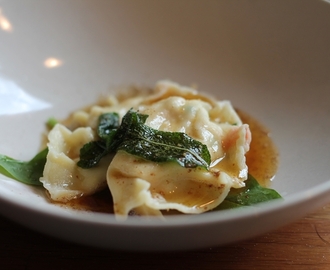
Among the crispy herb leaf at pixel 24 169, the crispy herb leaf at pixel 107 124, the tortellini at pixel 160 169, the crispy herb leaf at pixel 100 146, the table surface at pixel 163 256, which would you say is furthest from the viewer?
the crispy herb leaf at pixel 107 124

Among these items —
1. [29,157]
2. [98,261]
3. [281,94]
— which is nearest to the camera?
[98,261]

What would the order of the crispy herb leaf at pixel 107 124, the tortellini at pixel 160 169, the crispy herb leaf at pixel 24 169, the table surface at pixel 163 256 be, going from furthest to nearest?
the crispy herb leaf at pixel 107 124, the crispy herb leaf at pixel 24 169, the tortellini at pixel 160 169, the table surface at pixel 163 256

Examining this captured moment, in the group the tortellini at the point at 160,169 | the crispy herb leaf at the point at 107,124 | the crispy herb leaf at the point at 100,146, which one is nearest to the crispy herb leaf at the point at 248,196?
the tortellini at the point at 160,169

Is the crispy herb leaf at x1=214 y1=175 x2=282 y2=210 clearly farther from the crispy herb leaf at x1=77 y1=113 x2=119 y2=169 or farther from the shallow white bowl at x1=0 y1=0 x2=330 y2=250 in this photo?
the crispy herb leaf at x1=77 y1=113 x2=119 y2=169

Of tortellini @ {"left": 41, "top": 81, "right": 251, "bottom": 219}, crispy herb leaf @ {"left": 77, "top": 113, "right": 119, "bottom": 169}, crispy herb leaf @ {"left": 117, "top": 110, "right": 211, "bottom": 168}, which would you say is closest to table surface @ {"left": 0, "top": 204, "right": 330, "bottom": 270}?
tortellini @ {"left": 41, "top": 81, "right": 251, "bottom": 219}

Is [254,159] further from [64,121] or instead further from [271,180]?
[64,121]

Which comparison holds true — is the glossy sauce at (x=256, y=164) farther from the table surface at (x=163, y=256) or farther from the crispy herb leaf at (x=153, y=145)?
the table surface at (x=163, y=256)

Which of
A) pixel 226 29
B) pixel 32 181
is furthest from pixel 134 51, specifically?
pixel 32 181

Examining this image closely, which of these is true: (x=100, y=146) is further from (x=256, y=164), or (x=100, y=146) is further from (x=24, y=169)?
(x=256, y=164)
